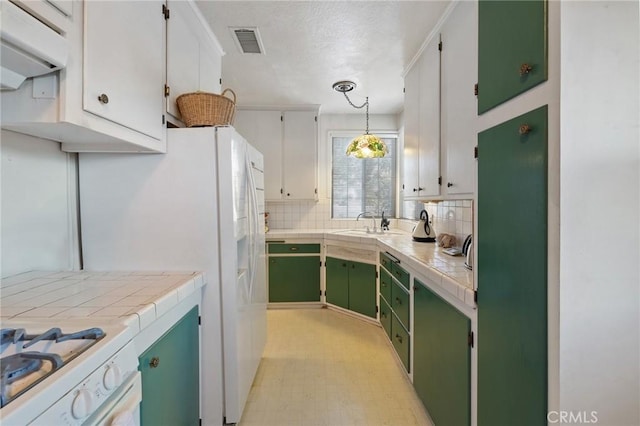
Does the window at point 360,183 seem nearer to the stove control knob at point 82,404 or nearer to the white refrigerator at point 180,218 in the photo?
the white refrigerator at point 180,218

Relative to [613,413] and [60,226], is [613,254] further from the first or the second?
[60,226]

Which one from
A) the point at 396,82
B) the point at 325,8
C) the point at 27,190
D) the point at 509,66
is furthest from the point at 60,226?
the point at 396,82

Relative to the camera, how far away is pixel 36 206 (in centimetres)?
133

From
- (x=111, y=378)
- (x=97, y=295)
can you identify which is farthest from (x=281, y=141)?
(x=111, y=378)

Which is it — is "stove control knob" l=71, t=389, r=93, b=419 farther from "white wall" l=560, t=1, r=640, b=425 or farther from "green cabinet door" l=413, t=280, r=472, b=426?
"green cabinet door" l=413, t=280, r=472, b=426

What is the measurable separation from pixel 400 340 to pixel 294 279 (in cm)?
157

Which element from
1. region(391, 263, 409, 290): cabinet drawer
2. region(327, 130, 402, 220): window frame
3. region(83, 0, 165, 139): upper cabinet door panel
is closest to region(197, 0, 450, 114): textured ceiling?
region(83, 0, 165, 139): upper cabinet door panel

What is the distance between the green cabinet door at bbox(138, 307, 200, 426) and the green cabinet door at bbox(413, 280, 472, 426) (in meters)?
1.23

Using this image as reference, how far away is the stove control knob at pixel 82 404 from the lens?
0.63m

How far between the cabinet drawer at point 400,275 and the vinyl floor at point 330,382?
70cm

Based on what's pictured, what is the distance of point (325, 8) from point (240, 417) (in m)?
2.46

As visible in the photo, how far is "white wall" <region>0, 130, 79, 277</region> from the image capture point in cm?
123

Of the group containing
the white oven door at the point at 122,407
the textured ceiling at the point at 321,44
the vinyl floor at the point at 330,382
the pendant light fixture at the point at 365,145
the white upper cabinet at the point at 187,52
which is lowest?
the vinyl floor at the point at 330,382

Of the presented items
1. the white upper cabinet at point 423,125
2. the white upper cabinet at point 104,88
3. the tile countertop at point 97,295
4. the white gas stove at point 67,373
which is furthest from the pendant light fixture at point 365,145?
the white gas stove at point 67,373
